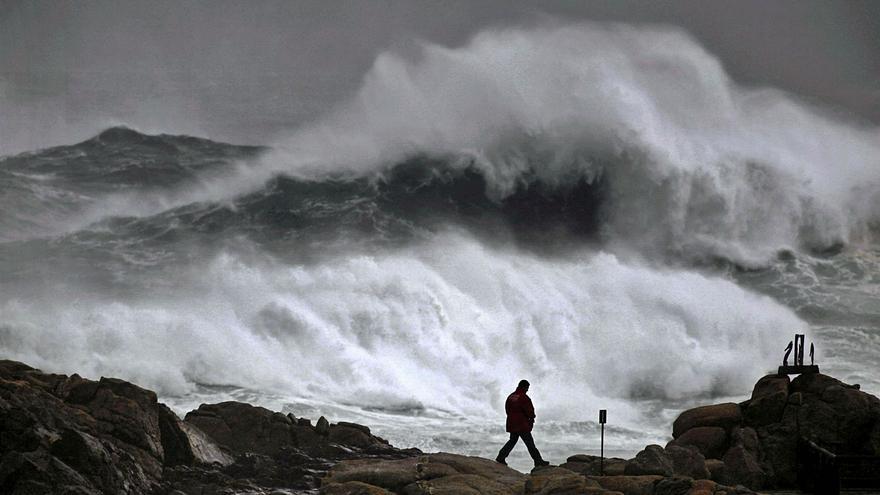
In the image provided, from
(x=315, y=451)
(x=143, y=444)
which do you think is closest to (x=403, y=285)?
(x=315, y=451)

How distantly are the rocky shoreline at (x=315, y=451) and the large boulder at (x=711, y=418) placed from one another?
0.02 meters

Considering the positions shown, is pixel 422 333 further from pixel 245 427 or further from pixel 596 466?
pixel 596 466

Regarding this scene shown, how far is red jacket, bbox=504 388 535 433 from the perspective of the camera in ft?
47.4

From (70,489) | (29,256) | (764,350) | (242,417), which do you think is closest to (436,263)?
(764,350)

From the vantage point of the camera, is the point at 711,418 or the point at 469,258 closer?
Answer: the point at 711,418

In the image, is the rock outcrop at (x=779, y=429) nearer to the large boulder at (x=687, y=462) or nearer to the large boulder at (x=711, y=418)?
the large boulder at (x=711, y=418)

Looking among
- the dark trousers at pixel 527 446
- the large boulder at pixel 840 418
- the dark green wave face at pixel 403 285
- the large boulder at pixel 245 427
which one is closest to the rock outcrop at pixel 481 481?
the dark trousers at pixel 527 446

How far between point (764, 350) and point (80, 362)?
14.2 metres

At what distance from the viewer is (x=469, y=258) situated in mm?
29281

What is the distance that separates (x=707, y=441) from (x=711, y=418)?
523 millimetres

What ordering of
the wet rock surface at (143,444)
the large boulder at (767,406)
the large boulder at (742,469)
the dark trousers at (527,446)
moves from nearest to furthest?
the wet rock surface at (143,444) < the large boulder at (742,469) < the dark trousers at (527,446) < the large boulder at (767,406)

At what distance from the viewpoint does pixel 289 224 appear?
104ft

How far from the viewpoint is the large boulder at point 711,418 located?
1553cm

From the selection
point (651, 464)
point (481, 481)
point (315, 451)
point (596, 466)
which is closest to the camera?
point (481, 481)
